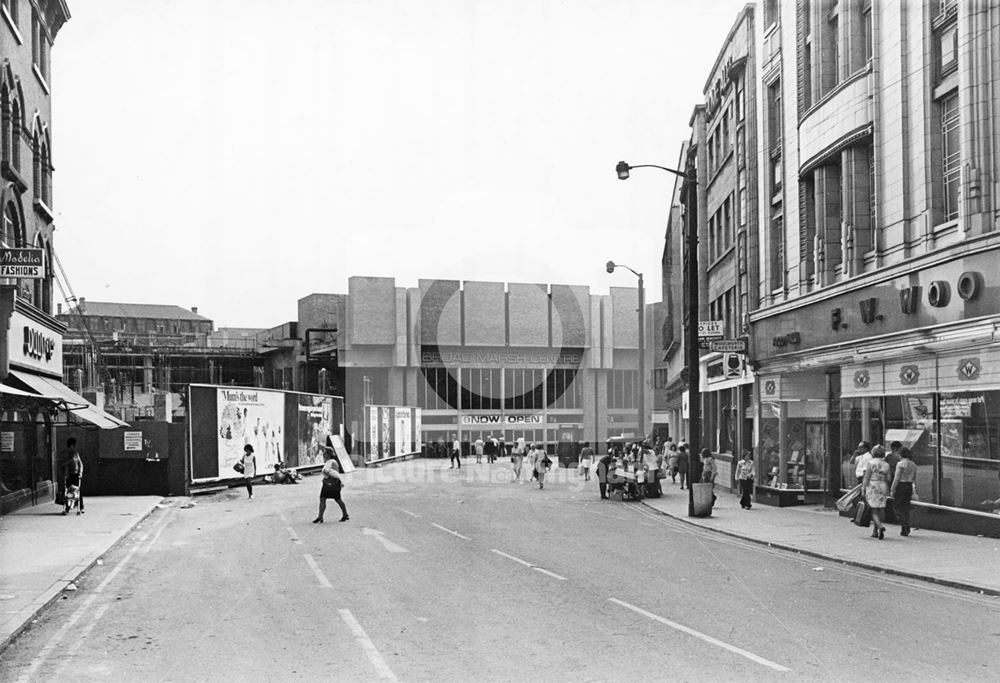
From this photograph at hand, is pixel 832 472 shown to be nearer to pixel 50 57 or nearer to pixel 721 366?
pixel 721 366

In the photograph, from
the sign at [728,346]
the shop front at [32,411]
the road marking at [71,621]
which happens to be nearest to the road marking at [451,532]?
the road marking at [71,621]

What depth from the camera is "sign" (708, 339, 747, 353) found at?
28.0 metres

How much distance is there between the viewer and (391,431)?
58.9 metres

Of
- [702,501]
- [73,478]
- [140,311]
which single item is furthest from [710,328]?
[140,311]

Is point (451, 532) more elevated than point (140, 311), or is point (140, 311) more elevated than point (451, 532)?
point (140, 311)

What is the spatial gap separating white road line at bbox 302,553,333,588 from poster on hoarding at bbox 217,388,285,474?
56.8 feet

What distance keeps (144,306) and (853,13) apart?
116 metres

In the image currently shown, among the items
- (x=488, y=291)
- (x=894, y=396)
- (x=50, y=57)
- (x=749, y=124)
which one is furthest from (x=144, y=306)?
(x=894, y=396)

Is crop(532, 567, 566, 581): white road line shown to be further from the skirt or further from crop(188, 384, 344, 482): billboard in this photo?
crop(188, 384, 344, 482): billboard

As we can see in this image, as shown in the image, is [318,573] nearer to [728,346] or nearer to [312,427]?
[728,346]

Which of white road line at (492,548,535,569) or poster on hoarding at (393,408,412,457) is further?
poster on hoarding at (393,408,412,457)

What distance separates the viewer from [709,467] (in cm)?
3291

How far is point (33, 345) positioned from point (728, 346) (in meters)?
19.0

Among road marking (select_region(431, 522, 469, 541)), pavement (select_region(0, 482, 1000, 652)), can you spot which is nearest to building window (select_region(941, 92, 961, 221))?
pavement (select_region(0, 482, 1000, 652))
